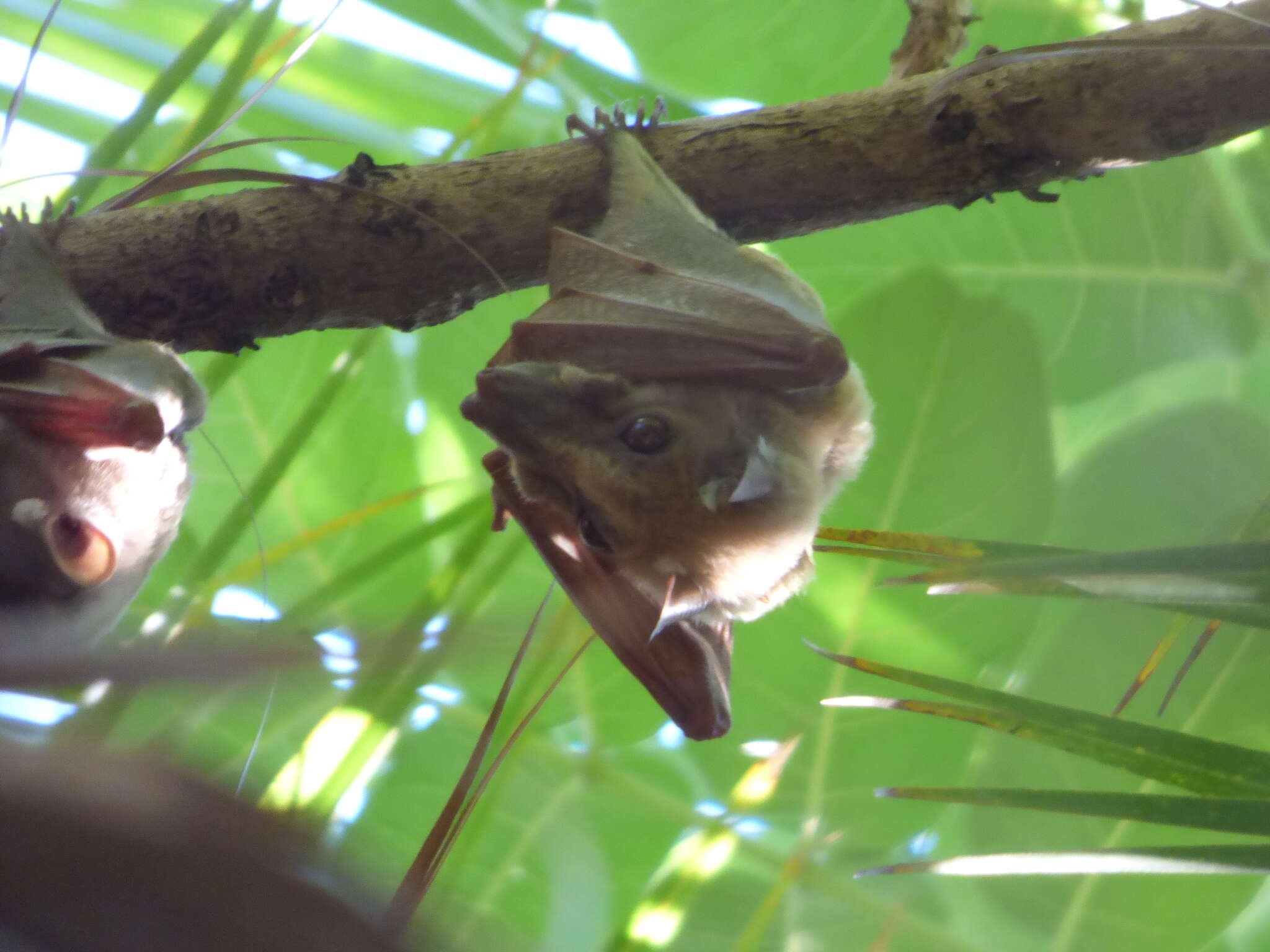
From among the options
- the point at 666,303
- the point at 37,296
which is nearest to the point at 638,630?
the point at 666,303

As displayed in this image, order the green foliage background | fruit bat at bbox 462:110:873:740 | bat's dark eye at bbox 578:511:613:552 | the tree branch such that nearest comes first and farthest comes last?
the tree branch
fruit bat at bbox 462:110:873:740
bat's dark eye at bbox 578:511:613:552
the green foliage background

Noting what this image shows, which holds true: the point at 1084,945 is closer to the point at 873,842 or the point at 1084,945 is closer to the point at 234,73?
the point at 873,842

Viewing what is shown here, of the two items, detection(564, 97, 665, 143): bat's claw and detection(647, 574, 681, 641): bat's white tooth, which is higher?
detection(564, 97, 665, 143): bat's claw

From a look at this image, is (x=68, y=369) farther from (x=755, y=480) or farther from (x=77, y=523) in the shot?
(x=755, y=480)

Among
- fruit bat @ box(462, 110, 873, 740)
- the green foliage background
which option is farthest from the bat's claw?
the green foliage background

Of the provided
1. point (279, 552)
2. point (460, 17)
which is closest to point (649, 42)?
point (460, 17)

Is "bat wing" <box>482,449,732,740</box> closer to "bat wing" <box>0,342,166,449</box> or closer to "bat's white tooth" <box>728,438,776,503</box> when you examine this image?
"bat's white tooth" <box>728,438,776,503</box>

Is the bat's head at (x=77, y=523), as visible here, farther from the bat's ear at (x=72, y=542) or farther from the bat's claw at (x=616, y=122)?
the bat's claw at (x=616, y=122)

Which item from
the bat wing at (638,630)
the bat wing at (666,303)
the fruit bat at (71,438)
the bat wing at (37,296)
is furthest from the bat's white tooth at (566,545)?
the bat wing at (37,296)
